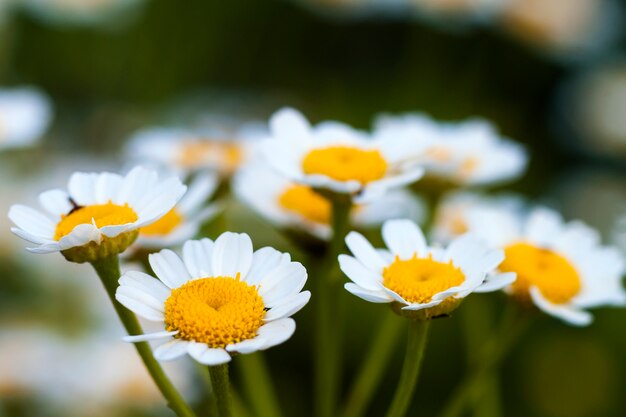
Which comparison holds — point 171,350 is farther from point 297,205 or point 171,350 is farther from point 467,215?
point 467,215

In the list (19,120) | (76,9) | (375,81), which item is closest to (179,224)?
(19,120)

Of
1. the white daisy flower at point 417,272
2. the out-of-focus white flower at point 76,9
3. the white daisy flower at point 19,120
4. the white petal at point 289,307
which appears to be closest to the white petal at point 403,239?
the white daisy flower at point 417,272

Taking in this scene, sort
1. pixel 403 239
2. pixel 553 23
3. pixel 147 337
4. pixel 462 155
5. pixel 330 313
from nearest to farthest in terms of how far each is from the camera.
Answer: pixel 147 337 → pixel 403 239 → pixel 330 313 → pixel 462 155 → pixel 553 23

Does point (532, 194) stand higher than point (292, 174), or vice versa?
point (292, 174)

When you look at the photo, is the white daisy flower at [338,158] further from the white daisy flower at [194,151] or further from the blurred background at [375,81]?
the blurred background at [375,81]

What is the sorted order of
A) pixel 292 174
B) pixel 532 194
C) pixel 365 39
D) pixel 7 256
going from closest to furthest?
pixel 292 174 → pixel 7 256 → pixel 532 194 → pixel 365 39

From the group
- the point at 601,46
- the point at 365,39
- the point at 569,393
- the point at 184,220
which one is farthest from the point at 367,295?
the point at 601,46

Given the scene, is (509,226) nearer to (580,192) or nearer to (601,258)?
(601,258)

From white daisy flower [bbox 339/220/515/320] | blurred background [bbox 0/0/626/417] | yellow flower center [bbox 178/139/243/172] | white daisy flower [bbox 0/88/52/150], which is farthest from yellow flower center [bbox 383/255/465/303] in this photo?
blurred background [bbox 0/0/626/417]
